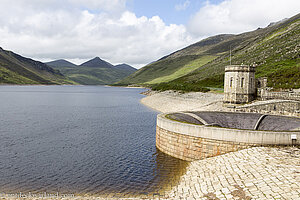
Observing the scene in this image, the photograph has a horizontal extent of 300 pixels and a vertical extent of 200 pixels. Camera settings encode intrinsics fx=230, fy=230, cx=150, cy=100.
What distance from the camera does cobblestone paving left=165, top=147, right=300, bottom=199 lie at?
13883 millimetres

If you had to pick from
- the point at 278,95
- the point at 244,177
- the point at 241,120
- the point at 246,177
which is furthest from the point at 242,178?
the point at 278,95

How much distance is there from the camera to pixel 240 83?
41.9 meters

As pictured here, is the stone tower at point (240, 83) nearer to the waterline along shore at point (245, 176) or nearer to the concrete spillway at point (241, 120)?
the concrete spillway at point (241, 120)

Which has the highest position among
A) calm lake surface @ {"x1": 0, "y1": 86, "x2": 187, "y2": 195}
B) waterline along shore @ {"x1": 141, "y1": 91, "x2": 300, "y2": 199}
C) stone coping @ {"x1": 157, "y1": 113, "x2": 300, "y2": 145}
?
stone coping @ {"x1": 157, "y1": 113, "x2": 300, "y2": 145}

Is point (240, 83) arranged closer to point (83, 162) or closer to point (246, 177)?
point (246, 177)

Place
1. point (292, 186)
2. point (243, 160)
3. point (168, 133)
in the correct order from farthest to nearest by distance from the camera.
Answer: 1. point (168, 133)
2. point (243, 160)
3. point (292, 186)

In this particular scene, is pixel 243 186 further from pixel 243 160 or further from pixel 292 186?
pixel 243 160

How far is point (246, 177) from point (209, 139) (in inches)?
248

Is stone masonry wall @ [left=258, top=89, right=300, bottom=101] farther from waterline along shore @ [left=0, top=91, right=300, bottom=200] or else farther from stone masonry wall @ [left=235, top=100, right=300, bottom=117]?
waterline along shore @ [left=0, top=91, right=300, bottom=200]

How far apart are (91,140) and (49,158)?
877 cm

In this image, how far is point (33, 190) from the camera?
18219 millimetres

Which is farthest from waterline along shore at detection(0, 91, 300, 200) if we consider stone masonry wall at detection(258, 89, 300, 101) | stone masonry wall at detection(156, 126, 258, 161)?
stone masonry wall at detection(258, 89, 300, 101)

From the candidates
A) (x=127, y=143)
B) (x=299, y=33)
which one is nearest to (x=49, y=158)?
(x=127, y=143)

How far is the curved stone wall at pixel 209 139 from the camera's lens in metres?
20.2
